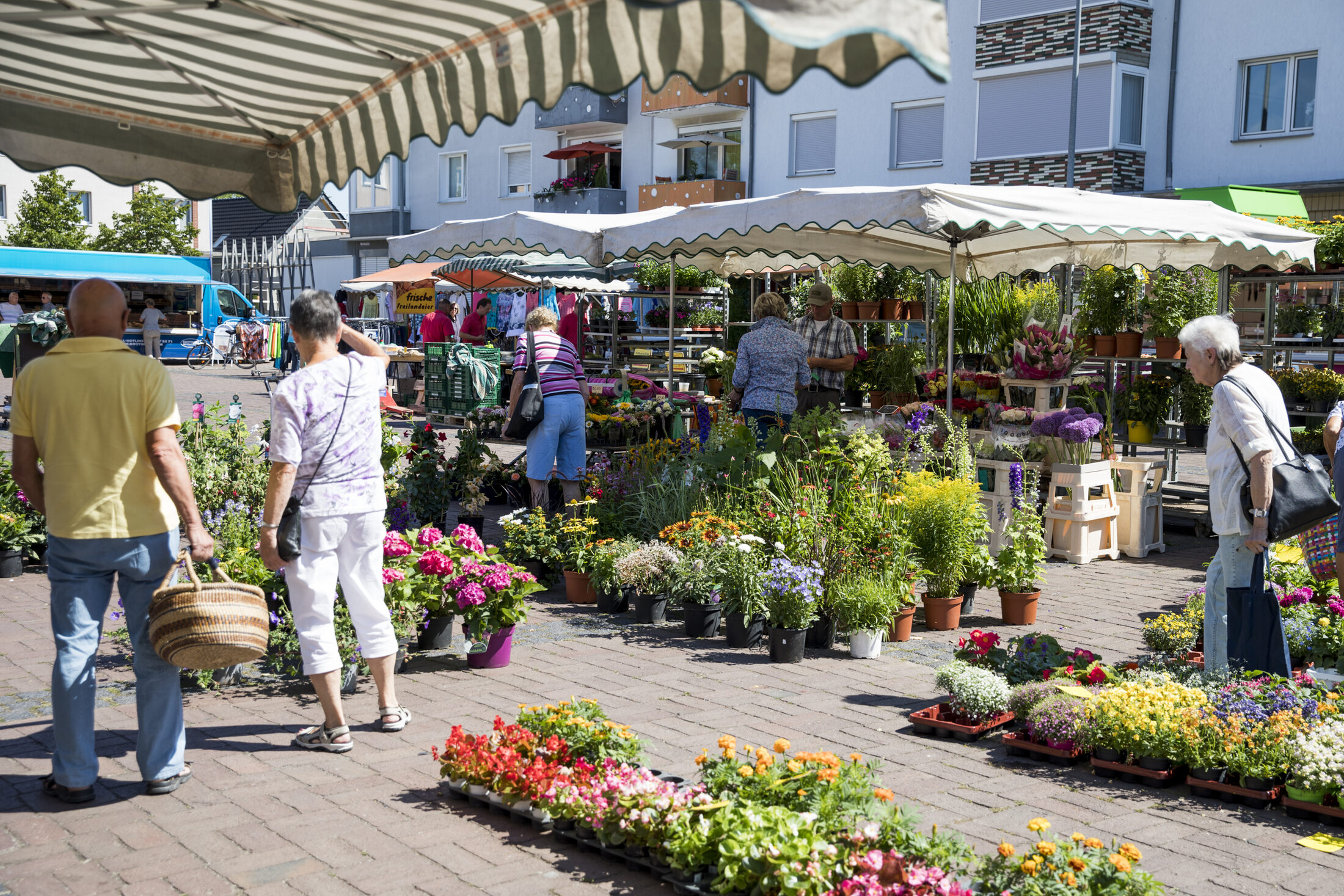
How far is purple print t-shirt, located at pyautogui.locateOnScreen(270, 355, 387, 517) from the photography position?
486 cm

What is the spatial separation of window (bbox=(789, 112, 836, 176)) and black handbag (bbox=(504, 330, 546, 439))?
20686 mm

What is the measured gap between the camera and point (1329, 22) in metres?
21.4

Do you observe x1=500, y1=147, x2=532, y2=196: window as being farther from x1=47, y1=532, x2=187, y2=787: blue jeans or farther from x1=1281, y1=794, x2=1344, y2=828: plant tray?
x1=1281, y1=794, x2=1344, y2=828: plant tray

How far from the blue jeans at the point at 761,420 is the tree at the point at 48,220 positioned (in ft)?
128

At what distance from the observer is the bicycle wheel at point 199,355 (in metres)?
35.6

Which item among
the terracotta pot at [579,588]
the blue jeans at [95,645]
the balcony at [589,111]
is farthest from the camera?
the balcony at [589,111]

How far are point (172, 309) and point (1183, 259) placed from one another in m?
32.0

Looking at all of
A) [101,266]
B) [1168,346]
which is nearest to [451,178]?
[101,266]

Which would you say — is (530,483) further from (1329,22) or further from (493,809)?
(1329,22)

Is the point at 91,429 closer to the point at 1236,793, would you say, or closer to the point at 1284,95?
the point at 1236,793

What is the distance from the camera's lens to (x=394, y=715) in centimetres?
542

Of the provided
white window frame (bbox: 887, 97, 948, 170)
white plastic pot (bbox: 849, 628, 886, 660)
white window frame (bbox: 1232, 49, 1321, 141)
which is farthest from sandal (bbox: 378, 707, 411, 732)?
white window frame (bbox: 887, 97, 948, 170)

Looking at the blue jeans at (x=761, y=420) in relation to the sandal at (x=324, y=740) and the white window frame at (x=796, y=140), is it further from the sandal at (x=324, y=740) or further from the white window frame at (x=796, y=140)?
the white window frame at (x=796, y=140)

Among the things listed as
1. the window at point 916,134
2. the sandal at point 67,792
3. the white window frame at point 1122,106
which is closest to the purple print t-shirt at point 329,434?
the sandal at point 67,792
